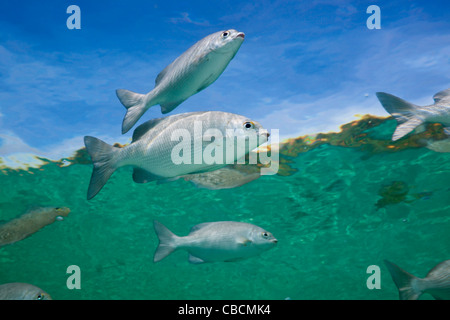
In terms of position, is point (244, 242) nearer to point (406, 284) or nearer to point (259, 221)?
point (406, 284)

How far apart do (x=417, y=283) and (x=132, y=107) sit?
22.7ft

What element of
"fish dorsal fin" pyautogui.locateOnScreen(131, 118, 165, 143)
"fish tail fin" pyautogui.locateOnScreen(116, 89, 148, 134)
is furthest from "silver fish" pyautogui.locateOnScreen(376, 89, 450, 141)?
"fish tail fin" pyautogui.locateOnScreen(116, 89, 148, 134)

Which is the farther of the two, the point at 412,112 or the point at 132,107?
the point at 412,112

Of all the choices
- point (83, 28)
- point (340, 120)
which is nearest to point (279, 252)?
point (340, 120)

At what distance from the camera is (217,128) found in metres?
2.30

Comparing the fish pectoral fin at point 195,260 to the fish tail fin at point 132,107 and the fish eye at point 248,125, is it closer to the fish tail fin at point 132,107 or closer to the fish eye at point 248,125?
the fish tail fin at point 132,107

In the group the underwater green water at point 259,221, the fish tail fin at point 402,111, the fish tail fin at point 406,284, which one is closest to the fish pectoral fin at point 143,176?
the fish tail fin at point 402,111

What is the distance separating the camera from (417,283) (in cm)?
605

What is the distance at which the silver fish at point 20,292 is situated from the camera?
4.74m

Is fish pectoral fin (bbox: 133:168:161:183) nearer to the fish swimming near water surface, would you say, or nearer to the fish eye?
the fish eye

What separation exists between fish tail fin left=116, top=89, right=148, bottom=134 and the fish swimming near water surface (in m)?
16.4

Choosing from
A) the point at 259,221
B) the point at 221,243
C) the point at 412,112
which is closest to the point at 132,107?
the point at 221,243

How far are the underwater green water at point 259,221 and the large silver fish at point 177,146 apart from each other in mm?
10212

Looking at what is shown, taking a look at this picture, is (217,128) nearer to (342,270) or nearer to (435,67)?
(435,67)
